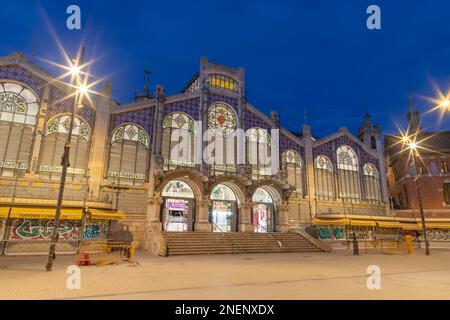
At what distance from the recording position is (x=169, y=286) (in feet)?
27.9

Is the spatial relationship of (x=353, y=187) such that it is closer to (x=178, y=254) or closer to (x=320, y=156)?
(x=320, y=156)

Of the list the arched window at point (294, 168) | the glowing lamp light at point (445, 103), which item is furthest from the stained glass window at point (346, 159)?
the glowing lamp light at point (445, 103)

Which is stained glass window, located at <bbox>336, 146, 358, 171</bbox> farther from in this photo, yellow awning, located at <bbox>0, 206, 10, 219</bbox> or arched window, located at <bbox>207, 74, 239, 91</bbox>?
yellow awning, located at <bbox>0, 206, 10, 219</bbox>

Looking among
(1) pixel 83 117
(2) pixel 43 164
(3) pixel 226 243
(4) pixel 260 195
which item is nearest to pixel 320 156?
(4) pixel 260 195

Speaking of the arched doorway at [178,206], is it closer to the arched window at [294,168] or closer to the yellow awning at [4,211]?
the yellow awning at [4,211]

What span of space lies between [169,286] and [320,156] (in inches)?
1113

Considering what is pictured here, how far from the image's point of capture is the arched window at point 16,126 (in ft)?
67.7

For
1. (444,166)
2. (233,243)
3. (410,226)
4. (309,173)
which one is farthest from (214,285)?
(444,166)

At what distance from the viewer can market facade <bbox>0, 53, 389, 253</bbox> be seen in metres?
20.5

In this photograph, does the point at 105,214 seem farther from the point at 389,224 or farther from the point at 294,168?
the point at 389,224

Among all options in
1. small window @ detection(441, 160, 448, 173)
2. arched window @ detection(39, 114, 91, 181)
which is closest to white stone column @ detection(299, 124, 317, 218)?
small window @ detection(441, 160, 448, 173)

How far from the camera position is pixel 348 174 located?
34.1m

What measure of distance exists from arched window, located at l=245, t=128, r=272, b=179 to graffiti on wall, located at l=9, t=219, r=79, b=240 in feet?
55.2

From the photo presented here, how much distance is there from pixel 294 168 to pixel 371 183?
440 inches
